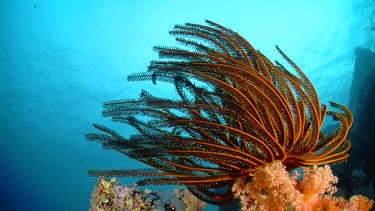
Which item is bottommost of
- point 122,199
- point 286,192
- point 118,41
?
point 286,192

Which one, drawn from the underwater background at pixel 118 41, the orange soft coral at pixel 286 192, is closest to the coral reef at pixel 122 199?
the orange soft coral at pixel 286 192

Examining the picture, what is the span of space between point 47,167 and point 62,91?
5522cm

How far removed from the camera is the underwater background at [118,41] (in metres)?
29.1

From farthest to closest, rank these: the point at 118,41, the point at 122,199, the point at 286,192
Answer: the point at 118,41 → the point at 122,199 → the point at 286,192

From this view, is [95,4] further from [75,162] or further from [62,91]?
[75,162]

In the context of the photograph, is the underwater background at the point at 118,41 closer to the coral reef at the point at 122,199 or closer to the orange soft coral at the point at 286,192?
the coral reef at the point at 122,199

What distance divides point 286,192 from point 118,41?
33.1m

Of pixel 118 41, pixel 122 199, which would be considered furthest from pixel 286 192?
pixel 118 41

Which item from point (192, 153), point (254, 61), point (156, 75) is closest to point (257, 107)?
point (254, 61)

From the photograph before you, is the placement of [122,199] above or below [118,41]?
below

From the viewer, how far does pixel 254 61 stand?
315cm

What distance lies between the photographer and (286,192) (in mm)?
3152

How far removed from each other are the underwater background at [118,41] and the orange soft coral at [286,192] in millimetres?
21196

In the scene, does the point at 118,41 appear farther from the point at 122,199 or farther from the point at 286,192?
the point at 286,192
